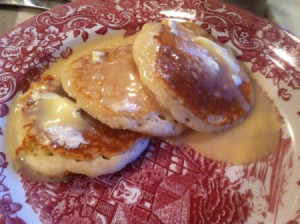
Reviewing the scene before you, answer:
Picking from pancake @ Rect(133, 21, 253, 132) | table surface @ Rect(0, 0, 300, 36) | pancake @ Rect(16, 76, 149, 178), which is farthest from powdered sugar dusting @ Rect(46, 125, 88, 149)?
table surface @ Rect(0, 0, 300, 36)

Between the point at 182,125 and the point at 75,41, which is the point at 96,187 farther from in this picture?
the point at 75,41

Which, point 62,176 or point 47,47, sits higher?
point 47,47

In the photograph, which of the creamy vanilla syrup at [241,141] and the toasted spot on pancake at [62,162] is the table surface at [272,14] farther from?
the toasted spot on pancake at [62,162]

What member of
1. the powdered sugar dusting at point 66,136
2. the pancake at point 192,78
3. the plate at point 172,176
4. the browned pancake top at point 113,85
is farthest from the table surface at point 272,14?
the powdered sugar dusting at point 66,136

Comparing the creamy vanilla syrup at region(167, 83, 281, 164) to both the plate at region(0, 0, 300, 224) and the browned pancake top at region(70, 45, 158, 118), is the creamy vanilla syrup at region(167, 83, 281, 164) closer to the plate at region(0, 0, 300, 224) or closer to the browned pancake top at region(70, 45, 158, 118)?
the plate at region(0, 0, 300, 224)

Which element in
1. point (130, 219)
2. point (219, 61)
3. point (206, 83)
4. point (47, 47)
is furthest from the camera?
point (47, 47)

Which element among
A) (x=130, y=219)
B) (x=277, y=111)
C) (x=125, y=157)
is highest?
(x=277, y=111)

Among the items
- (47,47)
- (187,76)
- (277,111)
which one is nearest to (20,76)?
(47,47)
